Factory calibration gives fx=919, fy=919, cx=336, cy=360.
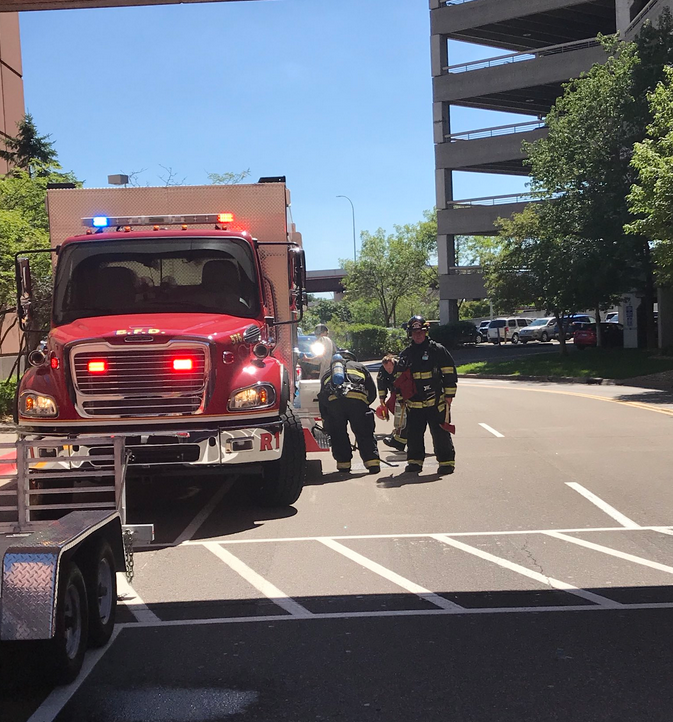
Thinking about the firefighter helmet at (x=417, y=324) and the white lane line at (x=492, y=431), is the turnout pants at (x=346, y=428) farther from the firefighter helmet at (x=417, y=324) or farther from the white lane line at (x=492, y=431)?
the white lane line at (x=492, y=431)

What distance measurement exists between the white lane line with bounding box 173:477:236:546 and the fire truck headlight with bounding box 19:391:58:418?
1621mm

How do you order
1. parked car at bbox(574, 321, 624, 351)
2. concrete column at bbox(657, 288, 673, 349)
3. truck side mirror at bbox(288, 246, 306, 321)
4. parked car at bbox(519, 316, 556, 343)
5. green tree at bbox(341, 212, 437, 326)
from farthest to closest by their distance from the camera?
green tree at bbox(341, 212, 437, 326)
parked car at bbox(519, 316, 556, 343)
parked car at bbox(574, 321, 624, 351)
concrete column at bbox(657, 288, 673, 349)
truck side mirror at bbox(288, 246, 306, 321)

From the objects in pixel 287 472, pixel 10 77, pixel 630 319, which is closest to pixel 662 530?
pixel 287 472

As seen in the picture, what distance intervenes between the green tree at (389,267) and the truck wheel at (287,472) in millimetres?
64264

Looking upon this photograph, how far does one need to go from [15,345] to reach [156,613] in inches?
1078

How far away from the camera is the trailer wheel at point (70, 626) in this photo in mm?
4371

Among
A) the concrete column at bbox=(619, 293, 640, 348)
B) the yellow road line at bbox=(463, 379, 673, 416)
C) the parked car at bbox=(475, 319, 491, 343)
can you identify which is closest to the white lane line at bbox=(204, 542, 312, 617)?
the yellow road line at bbox=(463, 379, 673, 416)

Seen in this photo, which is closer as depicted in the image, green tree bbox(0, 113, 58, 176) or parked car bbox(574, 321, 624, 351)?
green tree bbox(0, 113, 58, 176)

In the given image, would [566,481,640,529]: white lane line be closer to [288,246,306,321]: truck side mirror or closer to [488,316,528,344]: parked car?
[288,246,306,321]: truck side mirror

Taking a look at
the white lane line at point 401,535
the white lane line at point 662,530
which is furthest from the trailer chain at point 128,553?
the white lane line at point 662,530

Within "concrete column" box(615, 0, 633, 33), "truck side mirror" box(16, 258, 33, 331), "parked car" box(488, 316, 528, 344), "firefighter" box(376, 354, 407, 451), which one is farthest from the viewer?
"parked car" box(488, 316, 528, 344)

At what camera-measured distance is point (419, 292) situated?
78.2m

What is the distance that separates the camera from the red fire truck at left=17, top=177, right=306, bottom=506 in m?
8.32

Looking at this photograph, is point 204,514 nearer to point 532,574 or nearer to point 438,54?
point 532,574
